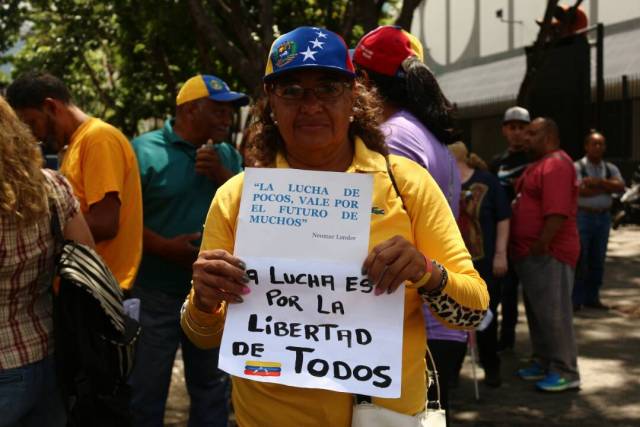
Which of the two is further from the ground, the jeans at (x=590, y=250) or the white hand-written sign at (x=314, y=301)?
the white hand-written sign at (x=314, y=301)

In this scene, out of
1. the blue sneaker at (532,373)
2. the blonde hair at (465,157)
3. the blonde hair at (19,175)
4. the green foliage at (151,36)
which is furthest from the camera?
the green foliage at (151,36)

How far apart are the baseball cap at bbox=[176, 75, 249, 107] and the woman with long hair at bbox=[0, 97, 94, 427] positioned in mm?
1690

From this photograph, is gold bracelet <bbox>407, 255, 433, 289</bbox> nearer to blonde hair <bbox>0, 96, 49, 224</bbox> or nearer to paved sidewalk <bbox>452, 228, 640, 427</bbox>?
blonde hair <bbox>0, 96, 49, 224</bbox>

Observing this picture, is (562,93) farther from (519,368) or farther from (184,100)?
(184,100)

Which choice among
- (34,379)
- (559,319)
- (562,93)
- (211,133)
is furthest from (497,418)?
(562,93)

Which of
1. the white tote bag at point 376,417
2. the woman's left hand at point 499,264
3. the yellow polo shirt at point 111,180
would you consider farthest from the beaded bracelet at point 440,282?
the woman's left hand at point 499,264

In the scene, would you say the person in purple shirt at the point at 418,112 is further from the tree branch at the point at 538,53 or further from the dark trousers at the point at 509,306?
the tree branch at the point at 538,53

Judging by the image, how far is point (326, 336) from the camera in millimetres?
2146

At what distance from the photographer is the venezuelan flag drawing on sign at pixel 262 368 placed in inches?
84.5

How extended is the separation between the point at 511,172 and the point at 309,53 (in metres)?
5.41

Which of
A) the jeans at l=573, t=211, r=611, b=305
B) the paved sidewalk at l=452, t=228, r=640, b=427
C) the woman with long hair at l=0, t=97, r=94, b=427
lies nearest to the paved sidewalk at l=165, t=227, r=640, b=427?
the paved sidewalk at l=452, t=228, r=640, b=427

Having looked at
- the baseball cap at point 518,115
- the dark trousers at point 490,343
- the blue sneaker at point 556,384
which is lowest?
the blue sneaker at point 556,384

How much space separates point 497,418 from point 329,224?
13.0 feet

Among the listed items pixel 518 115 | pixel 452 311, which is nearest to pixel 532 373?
pixel 518 115
